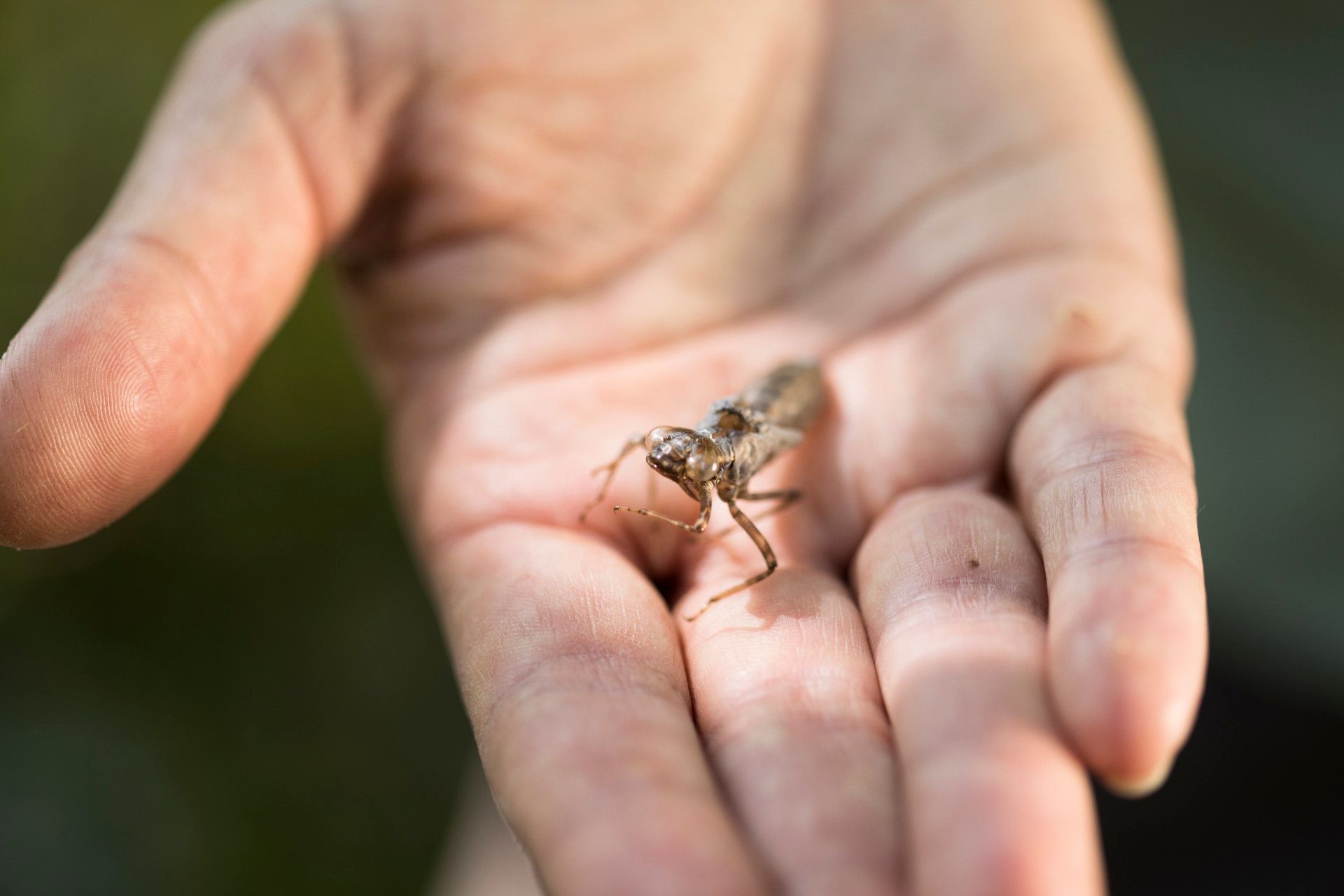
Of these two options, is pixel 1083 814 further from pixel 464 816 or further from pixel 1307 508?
pixel 464 816

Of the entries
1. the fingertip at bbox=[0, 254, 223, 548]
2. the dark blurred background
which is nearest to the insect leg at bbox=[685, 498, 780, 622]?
the fingertip at bbox=[0, 254, 223, 548]

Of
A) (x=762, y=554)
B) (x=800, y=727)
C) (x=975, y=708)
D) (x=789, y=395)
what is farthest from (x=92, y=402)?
(x=975, y=708)

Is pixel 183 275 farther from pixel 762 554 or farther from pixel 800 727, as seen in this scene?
pixel 800 727

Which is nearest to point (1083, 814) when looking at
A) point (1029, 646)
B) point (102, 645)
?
point (1029, 646)

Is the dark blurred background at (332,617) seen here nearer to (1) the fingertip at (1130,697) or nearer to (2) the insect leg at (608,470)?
(2) the insect leg at (608,470)

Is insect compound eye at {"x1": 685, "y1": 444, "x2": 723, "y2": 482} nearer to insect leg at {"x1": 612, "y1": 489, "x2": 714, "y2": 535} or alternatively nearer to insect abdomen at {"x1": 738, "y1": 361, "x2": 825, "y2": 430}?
insect leg at {"x1": 612, "y1": 489, "x2": 714, "y2": 535}

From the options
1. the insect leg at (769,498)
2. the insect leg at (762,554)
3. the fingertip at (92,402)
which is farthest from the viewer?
the insect leg at (769,498)

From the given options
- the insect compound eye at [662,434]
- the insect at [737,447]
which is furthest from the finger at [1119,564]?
the insect compound eye at [662,434]
